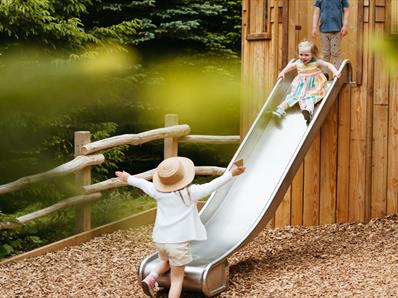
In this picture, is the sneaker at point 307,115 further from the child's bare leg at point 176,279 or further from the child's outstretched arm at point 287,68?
the child's bare leg at point 176,279

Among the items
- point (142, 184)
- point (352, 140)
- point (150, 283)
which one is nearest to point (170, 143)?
point (352, 140)

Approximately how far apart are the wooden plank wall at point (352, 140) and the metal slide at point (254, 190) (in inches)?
9.7

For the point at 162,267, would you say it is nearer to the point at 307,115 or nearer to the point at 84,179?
the point at 307,115

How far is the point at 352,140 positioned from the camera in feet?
22.6

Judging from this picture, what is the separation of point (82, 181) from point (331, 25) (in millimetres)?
2935

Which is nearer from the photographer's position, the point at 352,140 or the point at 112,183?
the point at 352,140

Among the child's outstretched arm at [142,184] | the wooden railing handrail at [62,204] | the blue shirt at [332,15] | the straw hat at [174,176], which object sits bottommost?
the wooden railing handrail at [62,204]

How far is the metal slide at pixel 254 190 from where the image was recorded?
4.88 metres

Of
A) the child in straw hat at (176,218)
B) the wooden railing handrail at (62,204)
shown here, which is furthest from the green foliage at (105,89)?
the child in straw hat at (176,218)

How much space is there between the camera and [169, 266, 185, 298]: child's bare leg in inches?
179

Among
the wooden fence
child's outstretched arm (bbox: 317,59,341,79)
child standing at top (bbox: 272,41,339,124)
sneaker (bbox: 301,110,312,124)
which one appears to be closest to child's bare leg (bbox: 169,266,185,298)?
the wooden fence

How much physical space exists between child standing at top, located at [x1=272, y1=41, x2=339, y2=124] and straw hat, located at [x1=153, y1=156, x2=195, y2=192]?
2.22 metres

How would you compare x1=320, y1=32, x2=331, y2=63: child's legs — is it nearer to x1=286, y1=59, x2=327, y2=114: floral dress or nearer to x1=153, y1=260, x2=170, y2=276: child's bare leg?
x1=286, y1=59, x2=327, y2=114: floral dress

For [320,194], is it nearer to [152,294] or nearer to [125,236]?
[125,236]
